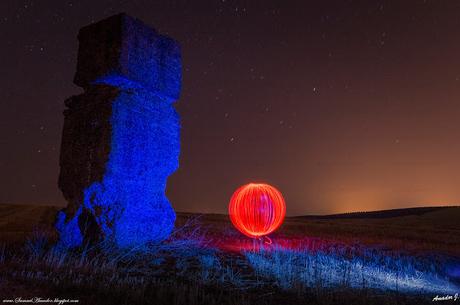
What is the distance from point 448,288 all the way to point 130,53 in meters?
6.55

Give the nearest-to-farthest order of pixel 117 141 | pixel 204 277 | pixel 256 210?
pixel 204 277
pixel 117 141
pixel 256 210

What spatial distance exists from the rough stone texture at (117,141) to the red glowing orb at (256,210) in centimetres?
436

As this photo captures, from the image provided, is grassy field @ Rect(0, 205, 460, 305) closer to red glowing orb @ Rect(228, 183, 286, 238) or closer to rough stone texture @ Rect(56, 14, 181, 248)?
rough stone texture @ Rect(56, 14, 181, 248)

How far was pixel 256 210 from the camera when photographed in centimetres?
1190

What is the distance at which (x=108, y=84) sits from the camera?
7207 mm

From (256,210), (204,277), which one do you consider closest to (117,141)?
(204,277)

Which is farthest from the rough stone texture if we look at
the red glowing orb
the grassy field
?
the red glowing orb

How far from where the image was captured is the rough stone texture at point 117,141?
6.82 m

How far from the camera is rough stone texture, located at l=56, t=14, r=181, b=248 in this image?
682cm

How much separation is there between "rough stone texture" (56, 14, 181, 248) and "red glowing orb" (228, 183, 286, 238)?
14.3ft

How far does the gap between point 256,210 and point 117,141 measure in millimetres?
5989

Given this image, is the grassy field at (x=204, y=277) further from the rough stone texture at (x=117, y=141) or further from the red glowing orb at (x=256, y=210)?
the red glowing orb at (x=256, y=210)

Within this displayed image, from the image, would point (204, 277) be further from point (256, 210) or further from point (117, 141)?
point (256, 210)

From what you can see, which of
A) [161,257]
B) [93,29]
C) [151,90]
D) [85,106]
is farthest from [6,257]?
[93,29]
